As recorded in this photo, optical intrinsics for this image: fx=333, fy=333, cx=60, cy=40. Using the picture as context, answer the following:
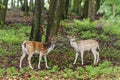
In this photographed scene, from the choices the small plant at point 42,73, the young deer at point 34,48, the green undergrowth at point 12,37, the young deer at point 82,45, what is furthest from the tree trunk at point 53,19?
the small plant at point 42,73

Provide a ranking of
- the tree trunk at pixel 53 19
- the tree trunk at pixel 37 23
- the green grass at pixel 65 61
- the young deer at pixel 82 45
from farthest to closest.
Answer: the tree trunk at pixel 53 19
the young deer at pixel 82 45
the tree trunk at pixel 37 23
the green grass at pixel 65 61

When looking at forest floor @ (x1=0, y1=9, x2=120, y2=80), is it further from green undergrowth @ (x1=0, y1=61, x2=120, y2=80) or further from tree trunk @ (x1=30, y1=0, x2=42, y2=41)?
tree trunk @ (x1=30, y1=0, x2=42, y2=41)

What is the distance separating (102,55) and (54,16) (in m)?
→ 2.95

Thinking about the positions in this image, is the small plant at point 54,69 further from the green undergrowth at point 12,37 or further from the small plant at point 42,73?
the green undergrowth at point 12,37

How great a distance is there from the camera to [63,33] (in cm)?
2164

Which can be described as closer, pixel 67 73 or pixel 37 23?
pixel 67 73

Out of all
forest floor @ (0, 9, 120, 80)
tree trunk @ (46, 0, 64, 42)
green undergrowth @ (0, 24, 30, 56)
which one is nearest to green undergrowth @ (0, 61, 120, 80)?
forest floor @ (0, 9, 120, 80)

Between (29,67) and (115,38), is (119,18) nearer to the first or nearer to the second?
(29,67)

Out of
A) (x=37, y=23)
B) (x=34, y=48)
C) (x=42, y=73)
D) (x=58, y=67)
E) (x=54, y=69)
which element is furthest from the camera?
(x=37, y=23)

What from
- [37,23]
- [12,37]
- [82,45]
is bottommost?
[12,37]

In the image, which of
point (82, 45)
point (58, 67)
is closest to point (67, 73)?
point (58, 67)

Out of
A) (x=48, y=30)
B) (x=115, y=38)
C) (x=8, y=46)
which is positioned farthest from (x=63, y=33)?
(x=48, y=30)

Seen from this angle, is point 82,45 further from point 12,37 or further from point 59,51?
point 12,37

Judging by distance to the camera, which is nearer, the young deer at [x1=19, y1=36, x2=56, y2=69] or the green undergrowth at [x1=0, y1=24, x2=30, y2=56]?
the young deer at [x1=19, y1=36, x2=56, y2=69]
